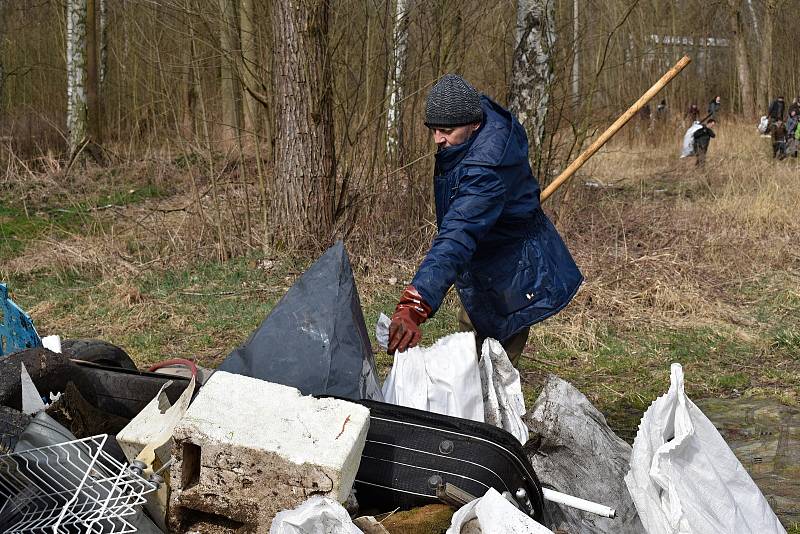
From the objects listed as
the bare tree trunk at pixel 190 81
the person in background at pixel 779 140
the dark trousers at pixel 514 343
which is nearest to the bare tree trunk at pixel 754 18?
the person in background at pixel 779 140

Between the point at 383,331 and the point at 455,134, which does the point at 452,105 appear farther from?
the point at 383,331

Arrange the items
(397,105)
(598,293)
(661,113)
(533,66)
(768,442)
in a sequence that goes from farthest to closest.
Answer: (661,113)
(533,66)
(397,105)
(598,293)
(768,442)

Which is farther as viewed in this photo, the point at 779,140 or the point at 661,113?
the point at 661,113

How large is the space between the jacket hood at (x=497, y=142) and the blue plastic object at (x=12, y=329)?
6.28 feet

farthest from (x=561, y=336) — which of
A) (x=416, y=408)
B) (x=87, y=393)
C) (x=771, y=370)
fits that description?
(x=87, y=393)

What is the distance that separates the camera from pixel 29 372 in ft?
10.1

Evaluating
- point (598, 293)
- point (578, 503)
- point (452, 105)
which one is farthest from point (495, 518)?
point (598, 293)

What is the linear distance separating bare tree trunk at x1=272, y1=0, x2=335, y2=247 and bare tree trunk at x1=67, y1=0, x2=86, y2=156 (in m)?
8.82

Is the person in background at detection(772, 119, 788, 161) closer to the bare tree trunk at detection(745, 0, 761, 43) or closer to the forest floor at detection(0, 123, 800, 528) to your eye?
the forest floor at detection(0, 123, 800, 528)

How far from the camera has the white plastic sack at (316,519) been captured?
7.70 feet

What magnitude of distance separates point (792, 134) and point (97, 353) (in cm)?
1673

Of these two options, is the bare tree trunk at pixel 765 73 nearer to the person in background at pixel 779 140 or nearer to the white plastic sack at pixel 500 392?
the person in background at pixel 779 140

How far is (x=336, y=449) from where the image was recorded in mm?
2596

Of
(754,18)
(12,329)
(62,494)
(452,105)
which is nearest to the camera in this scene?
(62,494)
